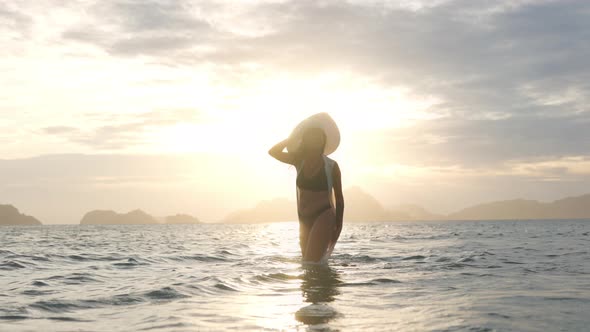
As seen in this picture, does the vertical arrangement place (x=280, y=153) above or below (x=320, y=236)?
above

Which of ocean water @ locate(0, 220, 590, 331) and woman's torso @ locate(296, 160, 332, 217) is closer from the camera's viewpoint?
ocean water @ locate(0, 220, 590, 331)

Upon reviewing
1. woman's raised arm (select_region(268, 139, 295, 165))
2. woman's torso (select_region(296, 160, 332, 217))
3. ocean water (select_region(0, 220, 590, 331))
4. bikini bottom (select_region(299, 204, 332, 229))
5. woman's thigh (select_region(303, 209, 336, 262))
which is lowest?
ocean water (select_region(0, 220, 590, 331))

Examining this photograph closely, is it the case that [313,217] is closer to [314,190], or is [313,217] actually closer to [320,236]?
[320,236]

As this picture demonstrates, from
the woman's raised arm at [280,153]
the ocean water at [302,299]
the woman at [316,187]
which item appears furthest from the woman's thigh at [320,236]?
the woman's raised arm at [280,153]

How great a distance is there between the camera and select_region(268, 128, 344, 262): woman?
40.1 ft

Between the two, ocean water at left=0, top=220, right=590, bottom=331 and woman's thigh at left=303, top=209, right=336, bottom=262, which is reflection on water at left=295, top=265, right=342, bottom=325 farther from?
woman's thigh at left=303, top=209, right=336, bottom=262

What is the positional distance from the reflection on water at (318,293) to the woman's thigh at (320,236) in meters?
0.31

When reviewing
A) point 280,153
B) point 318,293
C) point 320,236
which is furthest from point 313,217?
point 318,293

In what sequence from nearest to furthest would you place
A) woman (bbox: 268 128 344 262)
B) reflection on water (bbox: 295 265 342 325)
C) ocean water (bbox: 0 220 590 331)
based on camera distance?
ocean water (bbox: 0 220 590 331), reflection on water (bbox: 295 265 342 325), woman (bbox: 268 128 344 262)

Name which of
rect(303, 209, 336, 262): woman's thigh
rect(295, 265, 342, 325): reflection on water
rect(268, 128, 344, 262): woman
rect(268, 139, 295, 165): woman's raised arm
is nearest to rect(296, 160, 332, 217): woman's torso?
rect(268, 128, 344, 262): woman

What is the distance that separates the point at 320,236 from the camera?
1241cm

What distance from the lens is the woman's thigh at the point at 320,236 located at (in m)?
12.3

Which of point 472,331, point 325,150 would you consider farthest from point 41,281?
A: point 472,331

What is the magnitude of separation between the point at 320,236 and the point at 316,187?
Result: 119 centimetres
